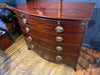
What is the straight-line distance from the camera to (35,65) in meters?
1.38

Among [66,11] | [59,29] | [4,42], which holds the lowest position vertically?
[4,42]

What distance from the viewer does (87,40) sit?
1.55 m

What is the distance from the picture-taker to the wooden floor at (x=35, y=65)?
1.25 meters

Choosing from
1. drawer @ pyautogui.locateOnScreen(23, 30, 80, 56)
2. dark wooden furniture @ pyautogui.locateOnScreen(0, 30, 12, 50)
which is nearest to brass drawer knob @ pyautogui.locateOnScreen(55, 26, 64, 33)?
drawer @ pyautogui.locateOnScreen(23, 30, 80, 56)

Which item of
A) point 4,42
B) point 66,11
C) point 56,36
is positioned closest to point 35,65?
point 56,36

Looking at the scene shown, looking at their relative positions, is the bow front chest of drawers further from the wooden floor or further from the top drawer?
the wooden floor

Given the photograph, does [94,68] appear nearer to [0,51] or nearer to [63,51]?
[63,51]

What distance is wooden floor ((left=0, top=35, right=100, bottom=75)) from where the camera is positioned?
125cm

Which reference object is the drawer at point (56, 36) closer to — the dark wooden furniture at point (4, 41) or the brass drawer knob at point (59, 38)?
the brass drawer knob at point (59, 38)

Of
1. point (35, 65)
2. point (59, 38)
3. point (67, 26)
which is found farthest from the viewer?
point (35, 65)

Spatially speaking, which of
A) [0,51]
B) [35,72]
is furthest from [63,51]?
[0,51]

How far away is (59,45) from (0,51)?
52.8 inches

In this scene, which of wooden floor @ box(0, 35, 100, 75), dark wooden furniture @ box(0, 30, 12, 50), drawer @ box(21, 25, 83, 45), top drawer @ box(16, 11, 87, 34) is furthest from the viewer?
dark wooden furniture @ box(0, 30, 12, 50)

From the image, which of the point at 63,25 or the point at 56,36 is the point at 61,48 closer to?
the point at 56,36
